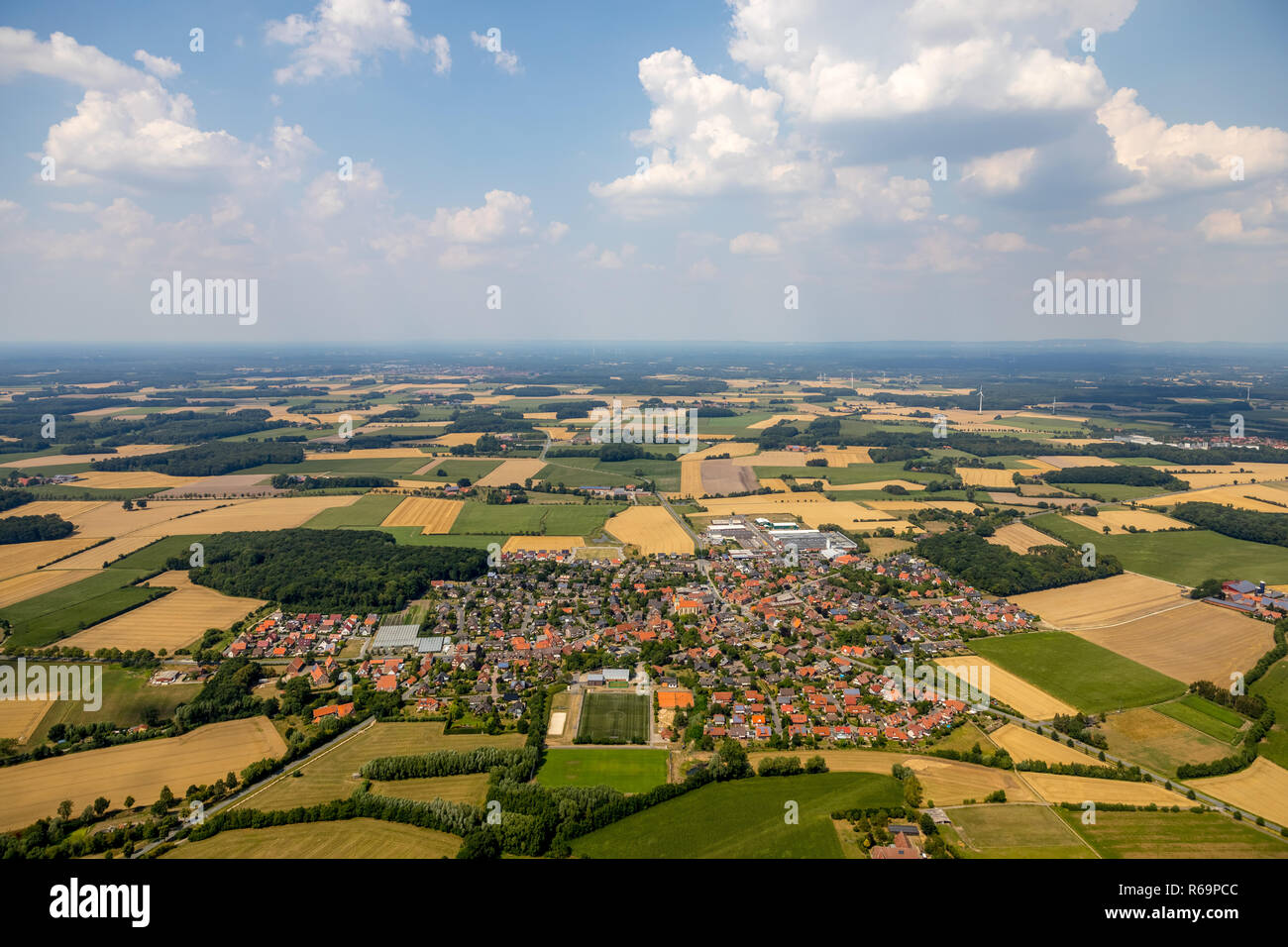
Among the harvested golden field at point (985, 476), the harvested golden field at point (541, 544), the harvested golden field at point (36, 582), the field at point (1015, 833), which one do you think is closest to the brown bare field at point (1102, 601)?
the field at point (1015, 833)

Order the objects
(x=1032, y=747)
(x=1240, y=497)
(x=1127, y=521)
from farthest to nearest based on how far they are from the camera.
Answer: (x=1240, y=497) → (x=1127, y=521) → (x=1032, y=747)

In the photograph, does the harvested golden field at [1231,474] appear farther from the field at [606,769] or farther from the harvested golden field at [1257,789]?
the field at [606,769]

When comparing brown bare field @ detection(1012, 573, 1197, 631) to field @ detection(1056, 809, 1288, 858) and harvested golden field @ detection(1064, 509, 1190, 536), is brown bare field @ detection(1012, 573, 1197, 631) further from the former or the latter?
field @ detection(1056, 809, 1288, 858)

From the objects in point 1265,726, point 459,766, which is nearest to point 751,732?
point 459,766

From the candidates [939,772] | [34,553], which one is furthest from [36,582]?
[939,772]

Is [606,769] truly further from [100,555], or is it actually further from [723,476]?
[723,476]
